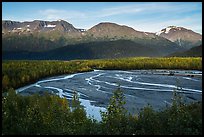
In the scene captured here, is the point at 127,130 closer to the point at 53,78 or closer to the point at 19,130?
the point at 19,130

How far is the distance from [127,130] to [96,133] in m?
0.93

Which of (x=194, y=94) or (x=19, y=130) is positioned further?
(x=194, y=94)

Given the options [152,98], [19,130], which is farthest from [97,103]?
[19,130]

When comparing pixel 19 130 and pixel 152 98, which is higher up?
pixel 19 130

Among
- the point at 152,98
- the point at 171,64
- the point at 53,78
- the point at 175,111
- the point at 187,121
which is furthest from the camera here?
the point at 171,64

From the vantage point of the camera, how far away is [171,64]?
101938 mm

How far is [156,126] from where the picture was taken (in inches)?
365

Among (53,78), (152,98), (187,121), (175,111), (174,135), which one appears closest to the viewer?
(174,135)

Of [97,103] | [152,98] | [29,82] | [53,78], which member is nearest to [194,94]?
[152,98]

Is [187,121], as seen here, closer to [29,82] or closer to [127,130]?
[127,130]

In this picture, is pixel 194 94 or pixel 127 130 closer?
pixel 127 130

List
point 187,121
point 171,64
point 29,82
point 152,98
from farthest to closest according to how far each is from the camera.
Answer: point 171,64
point 29,82
point 152,98
point 187,121

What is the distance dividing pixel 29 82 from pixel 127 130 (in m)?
41.0

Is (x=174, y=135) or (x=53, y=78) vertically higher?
(x=174, y=135)
